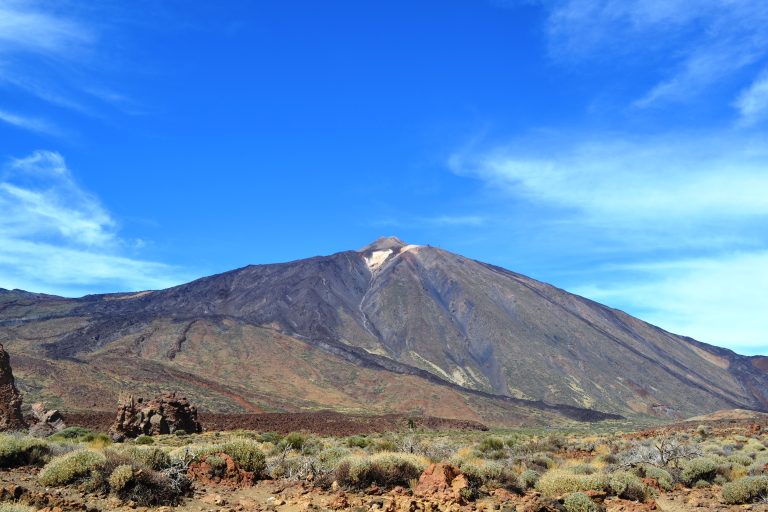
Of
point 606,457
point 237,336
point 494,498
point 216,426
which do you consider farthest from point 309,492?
point 237,336

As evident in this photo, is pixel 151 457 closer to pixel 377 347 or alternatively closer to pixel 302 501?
pixel 302 501

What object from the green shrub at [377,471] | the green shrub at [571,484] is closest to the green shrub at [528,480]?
the green shrub at [571,484]

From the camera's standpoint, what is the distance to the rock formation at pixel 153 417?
32375 millimetres

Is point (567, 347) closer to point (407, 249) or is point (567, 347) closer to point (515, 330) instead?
point (515, 330)

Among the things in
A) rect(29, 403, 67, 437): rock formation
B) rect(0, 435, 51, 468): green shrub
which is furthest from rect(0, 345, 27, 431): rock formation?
rect(0, 435, 51, 468): green shrub

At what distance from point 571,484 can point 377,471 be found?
4.23 metres

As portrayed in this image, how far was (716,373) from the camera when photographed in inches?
6501

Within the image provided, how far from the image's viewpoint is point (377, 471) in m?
12.7

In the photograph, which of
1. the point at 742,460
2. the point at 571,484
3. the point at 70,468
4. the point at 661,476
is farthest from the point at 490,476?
the point at 742,460

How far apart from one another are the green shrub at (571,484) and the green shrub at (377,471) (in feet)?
9.22

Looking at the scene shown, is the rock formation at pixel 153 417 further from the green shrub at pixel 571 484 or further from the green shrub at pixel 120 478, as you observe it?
the green shrub at pixel 571 484

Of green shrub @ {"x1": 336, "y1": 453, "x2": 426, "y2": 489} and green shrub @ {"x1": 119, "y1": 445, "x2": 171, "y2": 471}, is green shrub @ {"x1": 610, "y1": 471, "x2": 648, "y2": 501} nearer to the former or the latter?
green shrub @ {"x1": 336, "y1": 453, "x2": 426, "y2": 489}

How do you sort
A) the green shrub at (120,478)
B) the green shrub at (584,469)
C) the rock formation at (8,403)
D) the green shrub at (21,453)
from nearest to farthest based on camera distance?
the green shrub at (120,478) < the green shrub at (21,453) < the green shrub at (584,469) < the rock formation at (8,403)

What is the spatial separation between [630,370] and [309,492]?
142 m
